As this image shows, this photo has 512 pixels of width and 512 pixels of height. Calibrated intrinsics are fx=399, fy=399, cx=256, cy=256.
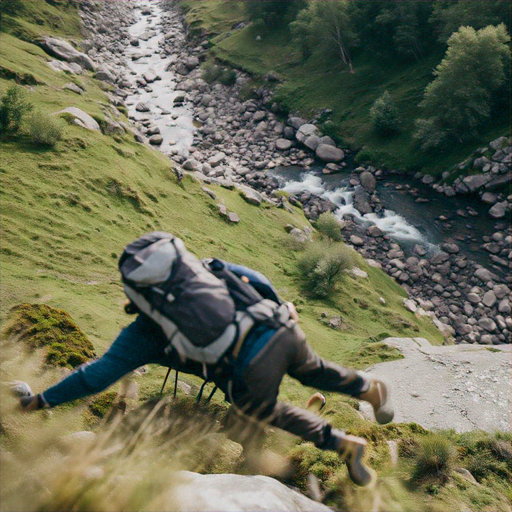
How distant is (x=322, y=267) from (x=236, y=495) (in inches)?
665

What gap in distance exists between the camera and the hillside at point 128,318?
494 centimetres

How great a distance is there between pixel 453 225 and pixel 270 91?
3039 cm

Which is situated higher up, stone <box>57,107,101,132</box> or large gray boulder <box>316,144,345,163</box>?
large gray boulder <box>316,144,345,163</box>

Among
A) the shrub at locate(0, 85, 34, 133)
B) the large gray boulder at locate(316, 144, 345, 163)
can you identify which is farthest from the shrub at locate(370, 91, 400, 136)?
the shrub at locate(0, 85, 34, 133)

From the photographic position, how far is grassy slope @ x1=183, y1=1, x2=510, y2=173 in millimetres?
38750

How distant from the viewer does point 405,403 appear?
1081 cm

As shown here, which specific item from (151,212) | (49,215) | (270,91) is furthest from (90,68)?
(49,215)

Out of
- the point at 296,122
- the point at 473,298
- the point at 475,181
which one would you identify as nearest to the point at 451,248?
the point at 473,298

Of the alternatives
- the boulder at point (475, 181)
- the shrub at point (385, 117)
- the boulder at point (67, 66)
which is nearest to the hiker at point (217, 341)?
the boulder at point (475, 181)

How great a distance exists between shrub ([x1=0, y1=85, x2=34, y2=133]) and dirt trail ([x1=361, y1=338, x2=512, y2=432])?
19144 mm

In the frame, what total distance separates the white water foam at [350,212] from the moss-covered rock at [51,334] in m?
28.2

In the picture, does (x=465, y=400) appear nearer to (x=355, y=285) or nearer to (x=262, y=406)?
(x=262, y=406)

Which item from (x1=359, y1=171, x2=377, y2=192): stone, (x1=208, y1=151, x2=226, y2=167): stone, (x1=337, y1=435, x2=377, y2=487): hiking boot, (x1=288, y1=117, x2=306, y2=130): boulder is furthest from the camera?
(x1=288, y1=117, x2=306, y2=130): boulder

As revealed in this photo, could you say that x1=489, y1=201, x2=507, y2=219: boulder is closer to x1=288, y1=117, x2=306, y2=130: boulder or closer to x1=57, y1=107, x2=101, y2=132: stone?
x1=288, y1=117, x2=306, y2=130: boulder
